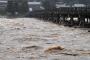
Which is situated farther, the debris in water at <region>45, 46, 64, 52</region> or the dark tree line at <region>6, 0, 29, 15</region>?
the dark tree line at <region>6, 0, 29, 15</region>

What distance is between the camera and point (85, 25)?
134ft

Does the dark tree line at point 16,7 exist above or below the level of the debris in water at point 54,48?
below

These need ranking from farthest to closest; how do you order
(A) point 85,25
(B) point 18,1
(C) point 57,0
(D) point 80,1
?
(C) point 57,0 < (B) point 18,1 < (D) point 80,1 < (A) point 85,25

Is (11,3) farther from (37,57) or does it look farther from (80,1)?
(37,57)

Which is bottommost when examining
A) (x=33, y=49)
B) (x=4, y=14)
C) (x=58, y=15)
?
(x=4, y=14)

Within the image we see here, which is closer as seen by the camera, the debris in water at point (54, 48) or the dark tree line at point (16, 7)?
the debris in water at point (54, 48)

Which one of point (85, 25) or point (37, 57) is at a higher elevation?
point (37, 57)

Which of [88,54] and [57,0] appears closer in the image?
[88,54]

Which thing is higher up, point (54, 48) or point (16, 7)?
point (54, 48)

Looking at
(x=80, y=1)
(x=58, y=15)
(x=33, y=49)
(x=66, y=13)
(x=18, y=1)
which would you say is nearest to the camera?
(x=33, y=49)

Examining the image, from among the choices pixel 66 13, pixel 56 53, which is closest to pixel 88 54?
pixel 56 53

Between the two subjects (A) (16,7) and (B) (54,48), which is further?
(A) (16,7)

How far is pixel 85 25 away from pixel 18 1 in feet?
307

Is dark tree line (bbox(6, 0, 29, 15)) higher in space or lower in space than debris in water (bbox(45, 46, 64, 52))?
lower
